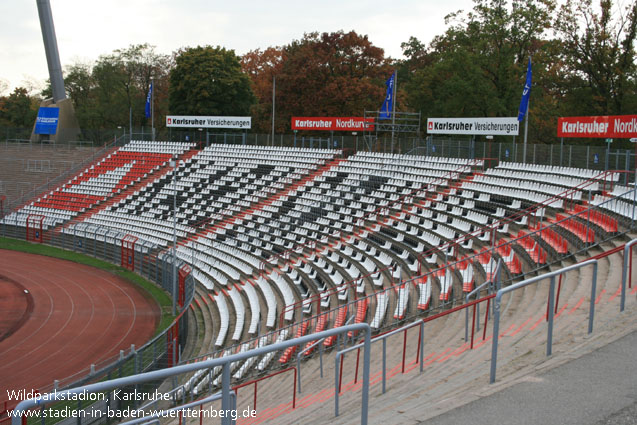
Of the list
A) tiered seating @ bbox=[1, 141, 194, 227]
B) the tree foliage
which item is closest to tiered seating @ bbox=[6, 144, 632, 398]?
tiered seating @ bbox=[1, 141, 194, 227]

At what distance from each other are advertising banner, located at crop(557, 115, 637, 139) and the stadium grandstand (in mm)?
2601

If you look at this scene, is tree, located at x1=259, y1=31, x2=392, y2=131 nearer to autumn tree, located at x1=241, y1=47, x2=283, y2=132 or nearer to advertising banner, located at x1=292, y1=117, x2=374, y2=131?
autumn tree, located at x1=241, y1=47, x2=283, y2=132

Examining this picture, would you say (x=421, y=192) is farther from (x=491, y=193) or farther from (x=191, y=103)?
(x=191, y=103)

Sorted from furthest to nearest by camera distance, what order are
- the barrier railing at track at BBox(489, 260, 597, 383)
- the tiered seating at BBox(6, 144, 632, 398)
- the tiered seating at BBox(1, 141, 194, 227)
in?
1. the tiered seating at BBox(1, 141, 194, 227)
2. the tiered seating at BBox(6, 144, 632, 398)
3. the barrier railing at track at BBox(489, 260, 597, 383)

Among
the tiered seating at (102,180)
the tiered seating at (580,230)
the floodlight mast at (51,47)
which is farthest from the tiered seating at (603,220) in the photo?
the floodlight mast at (51,47)

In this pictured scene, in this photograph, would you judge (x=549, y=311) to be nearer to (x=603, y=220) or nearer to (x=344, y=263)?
(x=603, y=220)

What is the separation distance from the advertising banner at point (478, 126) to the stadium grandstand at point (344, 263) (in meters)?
2.54

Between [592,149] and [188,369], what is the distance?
82.1 ft

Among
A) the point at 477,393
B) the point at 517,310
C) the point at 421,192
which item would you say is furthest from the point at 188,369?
the point at 421,192

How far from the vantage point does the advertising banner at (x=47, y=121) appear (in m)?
53.8

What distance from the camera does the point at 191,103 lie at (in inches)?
2317

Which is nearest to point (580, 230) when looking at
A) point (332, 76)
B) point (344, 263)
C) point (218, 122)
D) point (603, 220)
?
point (603, 220)

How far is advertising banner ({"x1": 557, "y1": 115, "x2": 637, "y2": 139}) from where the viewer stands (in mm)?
23609

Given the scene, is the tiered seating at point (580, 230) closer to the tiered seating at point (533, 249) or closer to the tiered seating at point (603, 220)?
the tiered seating at point (603, 220)
